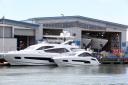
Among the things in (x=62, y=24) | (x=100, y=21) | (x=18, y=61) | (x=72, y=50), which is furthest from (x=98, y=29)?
(x=18, y=61)

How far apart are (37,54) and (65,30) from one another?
803 inches

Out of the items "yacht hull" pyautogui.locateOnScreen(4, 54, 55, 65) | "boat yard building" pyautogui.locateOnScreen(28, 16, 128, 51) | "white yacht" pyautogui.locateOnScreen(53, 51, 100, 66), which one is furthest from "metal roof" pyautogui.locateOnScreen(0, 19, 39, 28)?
"white yacht" pyautogui.locateOnScreen(53, 51, 100, 66)

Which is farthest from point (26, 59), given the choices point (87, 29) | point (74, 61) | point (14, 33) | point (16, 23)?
point (87, 29)

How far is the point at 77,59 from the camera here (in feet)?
188

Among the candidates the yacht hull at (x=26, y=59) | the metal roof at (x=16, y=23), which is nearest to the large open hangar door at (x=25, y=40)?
the metal roof at (x=16, y=23)

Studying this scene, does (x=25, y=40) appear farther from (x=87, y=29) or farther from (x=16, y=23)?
(x=87, y=29)

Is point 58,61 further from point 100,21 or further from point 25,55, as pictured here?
point 100,21

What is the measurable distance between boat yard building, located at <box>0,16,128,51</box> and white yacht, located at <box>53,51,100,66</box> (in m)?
9.13

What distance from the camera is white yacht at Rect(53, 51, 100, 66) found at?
56406 mm

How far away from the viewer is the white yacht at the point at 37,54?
56031 millimetres

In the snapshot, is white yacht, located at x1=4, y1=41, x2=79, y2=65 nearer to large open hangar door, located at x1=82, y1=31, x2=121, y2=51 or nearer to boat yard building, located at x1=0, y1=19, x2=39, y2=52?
boat yard building, located at x1=0, y1=19, x2=39, y2=52

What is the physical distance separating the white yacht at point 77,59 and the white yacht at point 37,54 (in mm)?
1144

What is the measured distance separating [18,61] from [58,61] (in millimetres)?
4957

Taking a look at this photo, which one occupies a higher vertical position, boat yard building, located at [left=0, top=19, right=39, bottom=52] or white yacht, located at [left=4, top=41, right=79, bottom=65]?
boat yard building, located at [left=0, top=19, right=39, bottom=52]
